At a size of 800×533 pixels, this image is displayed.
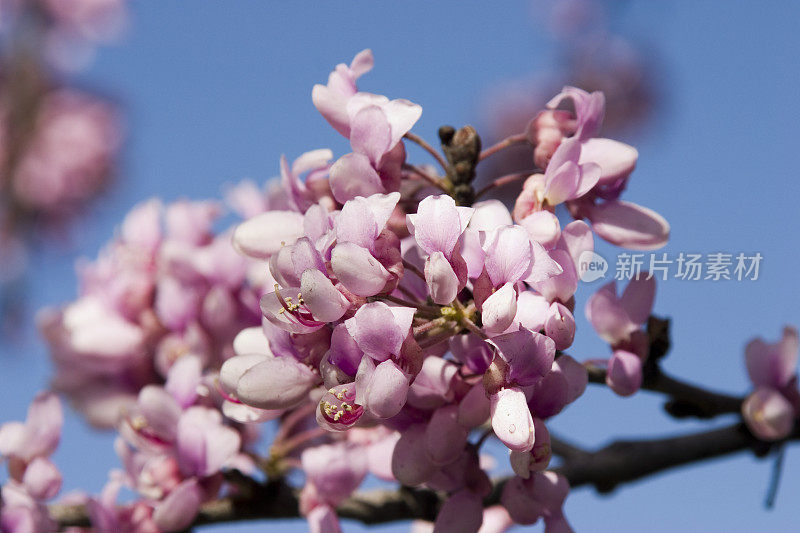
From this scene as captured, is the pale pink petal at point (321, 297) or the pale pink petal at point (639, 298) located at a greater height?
the pale pink petal at point (321, 297)

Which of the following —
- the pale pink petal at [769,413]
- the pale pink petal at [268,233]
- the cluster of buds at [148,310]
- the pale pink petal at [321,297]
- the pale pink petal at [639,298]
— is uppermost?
the cluster of buds at [148,310]

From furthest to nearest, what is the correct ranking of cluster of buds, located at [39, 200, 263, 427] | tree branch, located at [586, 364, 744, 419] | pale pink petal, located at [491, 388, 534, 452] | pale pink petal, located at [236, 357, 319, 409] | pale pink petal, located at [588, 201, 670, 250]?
cluster of buds, located at [39, 200, 263, 427] < tree branch, located at [586, 364, 744, 419] < pale pink petal, located at [588, 201, 670, 250] < pale pink petal, located at [236, 357, 319, 409] < pale pink petal, located at [491, 388, 534, 452]

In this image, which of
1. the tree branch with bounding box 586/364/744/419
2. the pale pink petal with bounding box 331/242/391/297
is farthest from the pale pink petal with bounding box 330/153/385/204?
the tree branch with bounding box 586/364/744/419

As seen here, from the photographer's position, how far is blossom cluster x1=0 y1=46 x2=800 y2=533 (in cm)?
75

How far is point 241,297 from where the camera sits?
1.52 meters

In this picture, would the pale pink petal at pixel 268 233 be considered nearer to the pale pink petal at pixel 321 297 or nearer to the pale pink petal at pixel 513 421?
the pale pink petal at pixel 321 297

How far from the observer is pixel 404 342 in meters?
0.74

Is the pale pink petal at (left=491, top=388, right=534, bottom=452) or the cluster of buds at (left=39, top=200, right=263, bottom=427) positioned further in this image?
the cluster of buds at (left=39, top=200, right=263, bottom=427)

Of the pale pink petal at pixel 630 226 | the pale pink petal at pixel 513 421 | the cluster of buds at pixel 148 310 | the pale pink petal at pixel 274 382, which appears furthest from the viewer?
the cluster of buds at pixel 148 310

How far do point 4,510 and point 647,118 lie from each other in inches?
166

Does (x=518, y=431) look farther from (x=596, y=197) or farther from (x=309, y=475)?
(x=309, y=475)

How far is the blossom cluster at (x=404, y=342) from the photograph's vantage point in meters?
0.75

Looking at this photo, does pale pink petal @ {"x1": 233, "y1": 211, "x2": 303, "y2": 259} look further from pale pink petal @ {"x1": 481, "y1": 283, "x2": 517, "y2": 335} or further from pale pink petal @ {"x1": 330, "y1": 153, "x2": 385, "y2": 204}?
pale pink petal @ {"x1": 481, "y1": 283, "x2": 517, "y2": 335}

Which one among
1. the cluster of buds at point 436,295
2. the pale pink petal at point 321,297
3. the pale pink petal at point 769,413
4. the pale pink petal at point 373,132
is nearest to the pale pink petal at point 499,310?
the cluster of buds at point 436,295
